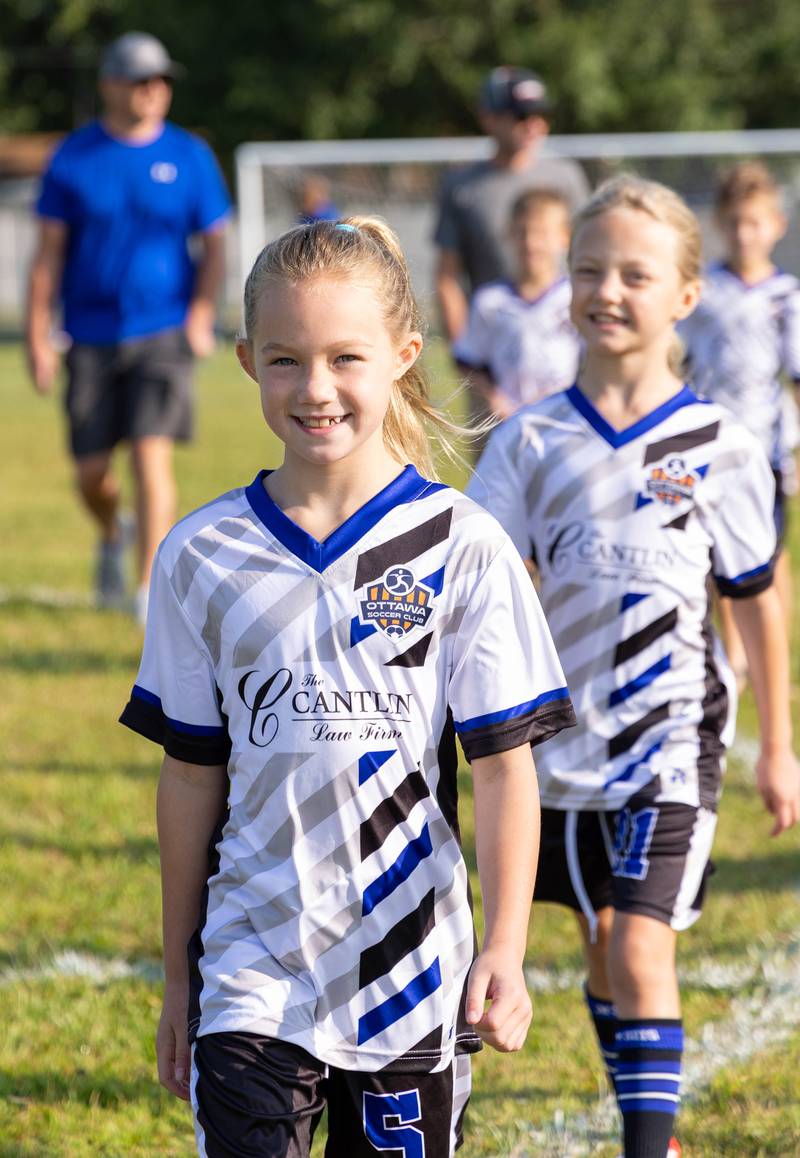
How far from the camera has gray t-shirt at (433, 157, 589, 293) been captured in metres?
7.26

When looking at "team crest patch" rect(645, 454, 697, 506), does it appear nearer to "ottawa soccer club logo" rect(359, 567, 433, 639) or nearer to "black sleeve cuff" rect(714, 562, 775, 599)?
"black sleeve cuff" rect(714, 562, 775, 599)

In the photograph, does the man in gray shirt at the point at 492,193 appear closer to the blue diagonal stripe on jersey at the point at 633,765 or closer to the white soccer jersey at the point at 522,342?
the white soccer jersey at the point at 522,342

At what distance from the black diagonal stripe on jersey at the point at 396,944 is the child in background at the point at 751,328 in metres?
4.19

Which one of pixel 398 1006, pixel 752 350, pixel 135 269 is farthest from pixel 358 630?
pixel 135 269

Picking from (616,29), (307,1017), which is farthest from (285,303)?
(616,29)

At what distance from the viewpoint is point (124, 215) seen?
7148mm

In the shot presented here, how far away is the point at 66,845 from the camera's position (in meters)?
4.81

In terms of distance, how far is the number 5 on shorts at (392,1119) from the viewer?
2201 millimetres

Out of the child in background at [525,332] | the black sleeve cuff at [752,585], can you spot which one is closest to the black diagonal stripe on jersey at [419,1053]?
the black sleeve cuff at [752,585]

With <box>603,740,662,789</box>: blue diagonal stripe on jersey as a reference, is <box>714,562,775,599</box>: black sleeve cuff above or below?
above

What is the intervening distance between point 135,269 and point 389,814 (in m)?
5.36

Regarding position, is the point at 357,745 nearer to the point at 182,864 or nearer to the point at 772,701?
the point at 182,864

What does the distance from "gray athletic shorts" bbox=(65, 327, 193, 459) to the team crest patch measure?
4.28m

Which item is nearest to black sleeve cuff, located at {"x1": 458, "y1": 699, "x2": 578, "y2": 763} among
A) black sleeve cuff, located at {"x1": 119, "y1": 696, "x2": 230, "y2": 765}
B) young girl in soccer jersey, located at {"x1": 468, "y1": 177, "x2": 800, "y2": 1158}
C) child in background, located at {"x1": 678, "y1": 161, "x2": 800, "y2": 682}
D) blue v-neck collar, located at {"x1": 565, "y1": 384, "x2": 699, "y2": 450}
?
black sleeve cuff, located at {"x1": 119, "y1": 696, "x2": 230, "y2": 765}
